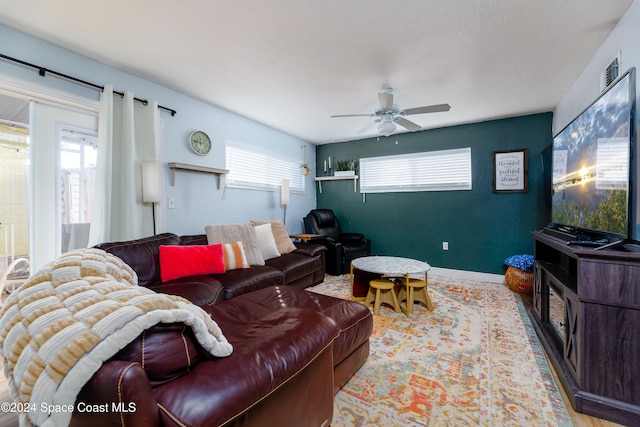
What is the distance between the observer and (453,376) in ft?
5.84

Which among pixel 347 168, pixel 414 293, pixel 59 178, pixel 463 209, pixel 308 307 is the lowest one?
pixel 414 293

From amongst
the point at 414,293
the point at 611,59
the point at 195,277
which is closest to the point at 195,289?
the point at 195,277

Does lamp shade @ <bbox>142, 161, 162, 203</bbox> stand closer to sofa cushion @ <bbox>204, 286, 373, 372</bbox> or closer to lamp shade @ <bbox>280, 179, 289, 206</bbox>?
sofa cushion @ <bbox>204, 286, 373, 372</bbox>

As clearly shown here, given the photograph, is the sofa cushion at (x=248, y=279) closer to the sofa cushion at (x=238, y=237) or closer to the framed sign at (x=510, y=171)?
the sofa cushion at (x=238, y=237)

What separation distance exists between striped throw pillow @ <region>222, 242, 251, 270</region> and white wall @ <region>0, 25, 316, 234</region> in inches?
28.5

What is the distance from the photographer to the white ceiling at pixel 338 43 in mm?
1757

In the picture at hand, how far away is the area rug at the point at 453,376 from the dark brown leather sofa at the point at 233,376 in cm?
23

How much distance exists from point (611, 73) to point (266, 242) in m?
3.46

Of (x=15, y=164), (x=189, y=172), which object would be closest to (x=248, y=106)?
(x=189, y=172)

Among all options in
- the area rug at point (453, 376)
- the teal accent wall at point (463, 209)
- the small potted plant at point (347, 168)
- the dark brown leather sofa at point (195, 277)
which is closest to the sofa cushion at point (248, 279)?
the dark brown leather sofa at point (195, 277)

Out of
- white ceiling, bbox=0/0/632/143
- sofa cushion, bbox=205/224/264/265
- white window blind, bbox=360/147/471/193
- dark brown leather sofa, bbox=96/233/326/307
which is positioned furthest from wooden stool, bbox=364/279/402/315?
white window blind, bbox=360/147/471/193

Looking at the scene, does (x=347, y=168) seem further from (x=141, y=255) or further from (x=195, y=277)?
(x=141, y=255)

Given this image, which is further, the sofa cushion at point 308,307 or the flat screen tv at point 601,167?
the sofa cushion at point 308,307

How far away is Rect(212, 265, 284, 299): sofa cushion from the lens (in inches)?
92.2
